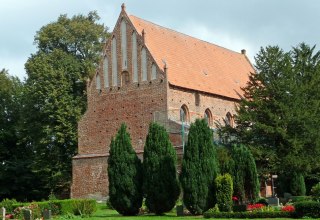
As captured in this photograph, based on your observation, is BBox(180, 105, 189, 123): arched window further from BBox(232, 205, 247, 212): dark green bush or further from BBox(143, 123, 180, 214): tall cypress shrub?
BBox(232, 205, 247, 212): dark green bush

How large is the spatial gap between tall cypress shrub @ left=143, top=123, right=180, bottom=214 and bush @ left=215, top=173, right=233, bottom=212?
301 centimetres

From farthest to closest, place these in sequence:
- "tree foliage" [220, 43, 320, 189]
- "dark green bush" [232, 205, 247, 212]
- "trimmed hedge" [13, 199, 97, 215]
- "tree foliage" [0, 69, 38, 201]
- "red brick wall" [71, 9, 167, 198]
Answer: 1. "tree foliage" [0, 69, 38, 201]
2. "red brick wall" [71, 9, 167, 198]
3. "tree foliage" [220, 43, 320, 189]
4. "trimmed hedge" [13, 199, 97, 215]
5. "dark green bush" [232, 205, 247, 212]

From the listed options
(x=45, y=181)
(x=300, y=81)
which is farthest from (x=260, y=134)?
(x=45, y=181)

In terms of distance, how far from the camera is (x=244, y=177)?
28.3 metres

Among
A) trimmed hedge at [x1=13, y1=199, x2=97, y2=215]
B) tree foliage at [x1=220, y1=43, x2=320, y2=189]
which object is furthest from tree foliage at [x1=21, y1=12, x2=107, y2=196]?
tree foliage at [x1=220, y1=43, x2=320, y2=189]

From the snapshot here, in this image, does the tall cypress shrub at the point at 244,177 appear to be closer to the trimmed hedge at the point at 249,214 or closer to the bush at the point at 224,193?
the bush at the point at 224,193

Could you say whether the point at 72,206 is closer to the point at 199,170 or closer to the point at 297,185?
the point at 199,170

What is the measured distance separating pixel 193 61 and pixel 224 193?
2241 centimetres

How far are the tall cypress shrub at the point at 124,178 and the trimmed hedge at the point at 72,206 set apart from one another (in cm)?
221

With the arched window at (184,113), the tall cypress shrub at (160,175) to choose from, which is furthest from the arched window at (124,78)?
the tall cypress shrub at (160,175)

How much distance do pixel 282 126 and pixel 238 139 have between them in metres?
3.55

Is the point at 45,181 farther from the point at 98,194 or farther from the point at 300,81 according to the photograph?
the point at 300,81

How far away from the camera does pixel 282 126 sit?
1483 inches

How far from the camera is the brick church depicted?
138ft
